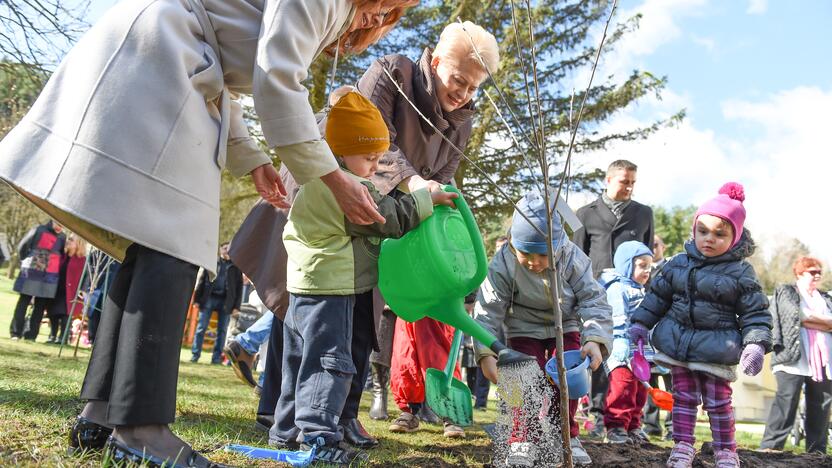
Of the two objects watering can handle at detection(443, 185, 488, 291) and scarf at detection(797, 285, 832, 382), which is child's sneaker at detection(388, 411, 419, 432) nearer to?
watering can handle at detection(443, 185, 488, 291)

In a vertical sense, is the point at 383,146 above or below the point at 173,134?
above

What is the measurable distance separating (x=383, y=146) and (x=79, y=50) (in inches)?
46.3

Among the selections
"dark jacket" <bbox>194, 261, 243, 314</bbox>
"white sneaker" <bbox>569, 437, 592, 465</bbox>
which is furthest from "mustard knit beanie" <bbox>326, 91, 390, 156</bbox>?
"dark jacket" <bbox>194, 261, 243, 314</bbox>

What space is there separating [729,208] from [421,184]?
166cm

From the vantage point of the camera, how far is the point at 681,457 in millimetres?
3238

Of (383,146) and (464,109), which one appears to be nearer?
(383,146)

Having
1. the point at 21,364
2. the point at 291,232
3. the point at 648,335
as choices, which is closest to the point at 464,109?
the point at 291,232

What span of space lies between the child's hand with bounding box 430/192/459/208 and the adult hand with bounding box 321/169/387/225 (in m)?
0.62

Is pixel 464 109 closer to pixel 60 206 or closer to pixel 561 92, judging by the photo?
pixel 60 206

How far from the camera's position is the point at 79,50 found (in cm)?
177

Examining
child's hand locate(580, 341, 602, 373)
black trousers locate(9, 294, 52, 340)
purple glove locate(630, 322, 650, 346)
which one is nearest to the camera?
child's hand locate(580, 341, 602, 373)

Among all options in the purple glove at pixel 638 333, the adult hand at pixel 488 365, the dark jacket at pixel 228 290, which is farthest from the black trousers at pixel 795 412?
the dark jacket at pixel 228 290

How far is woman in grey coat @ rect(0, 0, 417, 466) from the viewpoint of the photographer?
1656 millimetres

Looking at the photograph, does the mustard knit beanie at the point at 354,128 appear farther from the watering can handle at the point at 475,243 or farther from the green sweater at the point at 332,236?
the watering can handle at the point at 475,243
